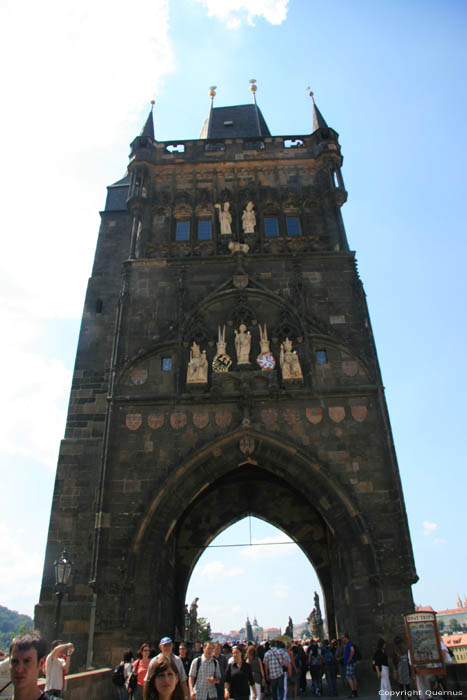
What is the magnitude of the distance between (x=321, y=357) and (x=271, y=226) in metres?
5.09

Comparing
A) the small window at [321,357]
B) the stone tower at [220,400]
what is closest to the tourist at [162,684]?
the stone tower at [220,400]

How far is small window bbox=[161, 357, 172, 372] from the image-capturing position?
13.2 m

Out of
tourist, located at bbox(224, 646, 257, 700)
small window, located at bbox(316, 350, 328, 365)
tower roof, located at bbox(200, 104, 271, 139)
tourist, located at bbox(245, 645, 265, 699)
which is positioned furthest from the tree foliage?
tourist, located at bbox(224, 646, 257, 700)

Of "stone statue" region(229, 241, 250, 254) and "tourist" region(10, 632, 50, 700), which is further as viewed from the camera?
"stone statue" region(229, 241, 250, 254)

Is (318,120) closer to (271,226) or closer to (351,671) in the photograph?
(271,226)

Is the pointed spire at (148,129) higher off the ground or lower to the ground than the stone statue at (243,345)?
higher

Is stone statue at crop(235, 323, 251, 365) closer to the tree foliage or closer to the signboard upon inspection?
the signboard

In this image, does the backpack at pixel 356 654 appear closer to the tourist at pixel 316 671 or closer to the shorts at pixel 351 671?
the shorts at pixel 351 671

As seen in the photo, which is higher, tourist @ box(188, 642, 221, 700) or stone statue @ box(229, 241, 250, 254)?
stone statue @ box(229, 241, 250, 254)

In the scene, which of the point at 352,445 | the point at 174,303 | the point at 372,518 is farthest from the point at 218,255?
the point at 372,518

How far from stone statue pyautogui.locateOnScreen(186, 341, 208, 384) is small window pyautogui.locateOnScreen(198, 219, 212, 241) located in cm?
413

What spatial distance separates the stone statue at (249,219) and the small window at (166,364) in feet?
15.7

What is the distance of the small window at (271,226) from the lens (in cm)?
1594

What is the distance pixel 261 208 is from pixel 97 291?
224 inches
